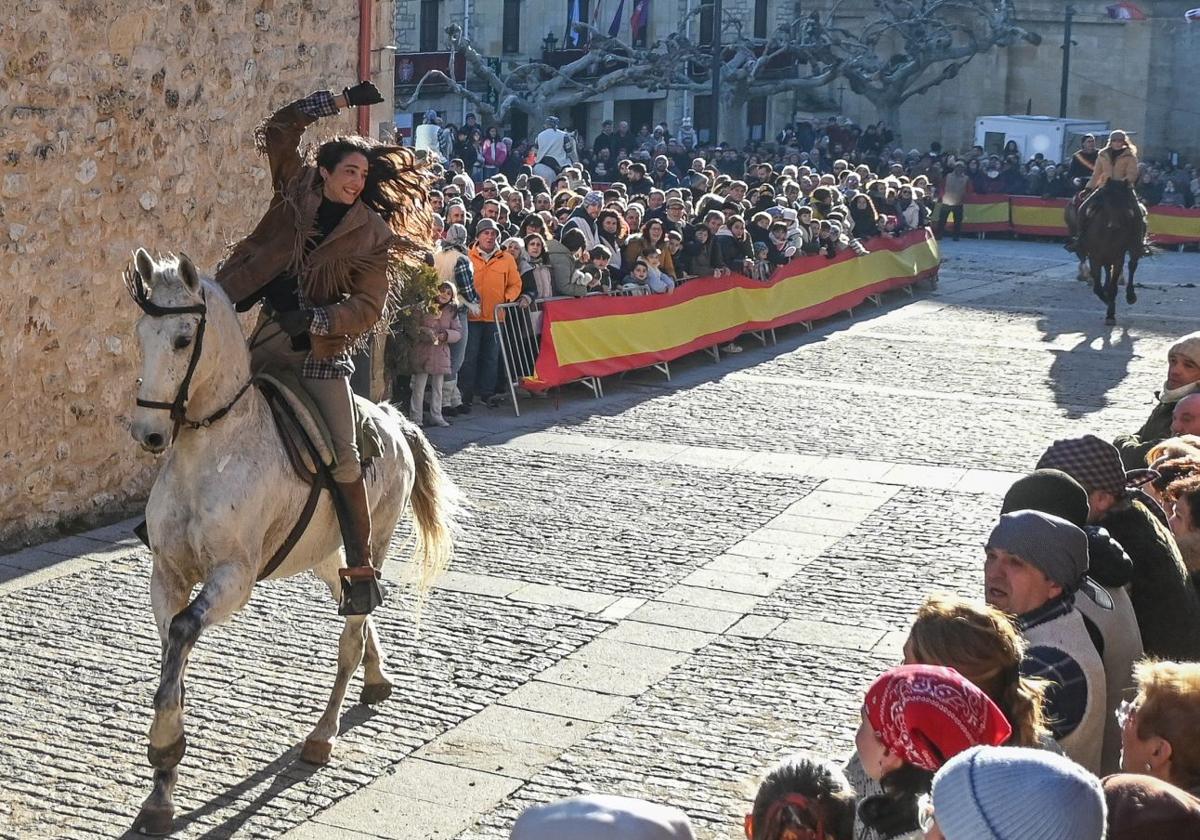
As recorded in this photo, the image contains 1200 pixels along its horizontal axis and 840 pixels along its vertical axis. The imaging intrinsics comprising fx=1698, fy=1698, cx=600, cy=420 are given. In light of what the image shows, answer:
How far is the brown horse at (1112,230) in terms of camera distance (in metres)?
23.3

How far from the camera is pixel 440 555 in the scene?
8836 mm

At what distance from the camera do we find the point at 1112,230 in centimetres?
2336

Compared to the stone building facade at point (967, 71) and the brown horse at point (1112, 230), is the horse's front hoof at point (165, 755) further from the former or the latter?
the stone building facade at point (967, 71)

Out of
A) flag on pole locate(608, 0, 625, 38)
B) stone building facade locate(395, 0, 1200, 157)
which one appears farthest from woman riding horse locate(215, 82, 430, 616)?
flag on pole locate(608, 0, 625, 38)

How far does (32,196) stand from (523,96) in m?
39.6

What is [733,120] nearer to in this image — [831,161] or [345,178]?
[831,161]

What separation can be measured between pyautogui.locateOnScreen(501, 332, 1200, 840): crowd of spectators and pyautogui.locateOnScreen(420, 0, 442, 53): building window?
52.3 m


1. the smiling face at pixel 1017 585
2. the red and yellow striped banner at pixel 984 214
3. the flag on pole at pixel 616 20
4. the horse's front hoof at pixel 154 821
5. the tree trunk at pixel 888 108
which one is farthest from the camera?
the flag on pole at pixel 616 20

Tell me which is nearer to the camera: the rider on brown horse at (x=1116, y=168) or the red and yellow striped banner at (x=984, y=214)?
the rider on brown horse at (x=1116, y=168)

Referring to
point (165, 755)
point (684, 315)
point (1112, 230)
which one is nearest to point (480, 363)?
point (684, 315)

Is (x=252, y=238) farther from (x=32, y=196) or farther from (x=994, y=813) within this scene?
(x=994, y=813)

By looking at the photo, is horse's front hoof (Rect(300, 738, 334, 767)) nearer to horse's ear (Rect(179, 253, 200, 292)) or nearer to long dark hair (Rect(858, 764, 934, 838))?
horse's ear (Rect(179, 253, 200, 292))

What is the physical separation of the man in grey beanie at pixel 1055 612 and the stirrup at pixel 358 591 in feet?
10.8

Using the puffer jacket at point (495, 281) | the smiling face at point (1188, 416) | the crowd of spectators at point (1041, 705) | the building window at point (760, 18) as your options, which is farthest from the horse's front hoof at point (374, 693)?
the building window at point (760, 18)
